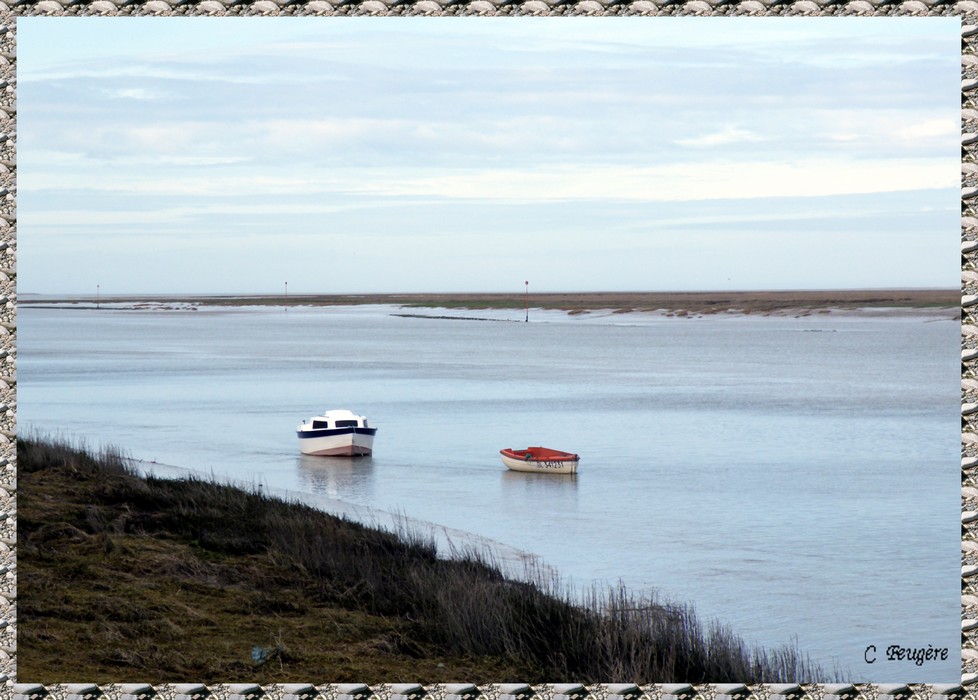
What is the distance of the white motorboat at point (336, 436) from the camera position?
22.8m

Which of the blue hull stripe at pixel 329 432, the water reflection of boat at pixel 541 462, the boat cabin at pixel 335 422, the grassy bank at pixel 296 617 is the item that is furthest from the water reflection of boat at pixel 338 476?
the grassy bank at pixel 296 617

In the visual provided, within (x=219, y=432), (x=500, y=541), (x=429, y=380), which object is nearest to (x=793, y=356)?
(x=429, y=380)

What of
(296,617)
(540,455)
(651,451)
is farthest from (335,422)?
(296,617)

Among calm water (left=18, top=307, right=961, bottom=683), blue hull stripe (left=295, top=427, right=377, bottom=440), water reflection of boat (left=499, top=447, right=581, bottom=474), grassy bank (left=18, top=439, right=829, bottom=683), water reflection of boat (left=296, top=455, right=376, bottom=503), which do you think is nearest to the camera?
grassy bank (left=18, top=439, right=829, bottom=683)

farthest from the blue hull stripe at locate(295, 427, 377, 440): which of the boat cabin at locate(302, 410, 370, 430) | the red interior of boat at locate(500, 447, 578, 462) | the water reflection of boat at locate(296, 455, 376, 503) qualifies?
the red interior of boat at locate(500, 447, 578, 462)

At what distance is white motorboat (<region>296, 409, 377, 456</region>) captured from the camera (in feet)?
74.8

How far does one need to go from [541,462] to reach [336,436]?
4.76m

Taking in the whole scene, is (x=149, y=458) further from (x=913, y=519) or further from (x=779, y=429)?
(x=779, y=429)

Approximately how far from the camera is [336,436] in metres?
22.7

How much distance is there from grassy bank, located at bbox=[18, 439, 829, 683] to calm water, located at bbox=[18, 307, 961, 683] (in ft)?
8.60

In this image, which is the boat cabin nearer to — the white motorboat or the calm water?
the white motorboat

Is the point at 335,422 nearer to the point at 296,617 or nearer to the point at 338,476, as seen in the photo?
the point at 338,476

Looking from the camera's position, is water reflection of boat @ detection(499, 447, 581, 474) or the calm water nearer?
the calm water

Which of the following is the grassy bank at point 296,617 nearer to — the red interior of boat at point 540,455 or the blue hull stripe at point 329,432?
the red interior of boat at point 540,455
